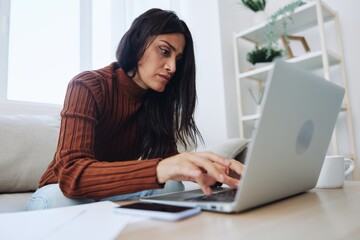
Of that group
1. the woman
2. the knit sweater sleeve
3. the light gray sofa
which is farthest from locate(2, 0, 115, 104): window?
the knit sweater sleeve

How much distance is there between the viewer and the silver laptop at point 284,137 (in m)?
0.37

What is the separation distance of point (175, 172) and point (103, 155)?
51cm

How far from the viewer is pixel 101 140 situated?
0.92 m

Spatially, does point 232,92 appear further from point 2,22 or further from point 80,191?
point 80,191

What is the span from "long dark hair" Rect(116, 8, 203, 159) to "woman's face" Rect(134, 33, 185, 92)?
17mm

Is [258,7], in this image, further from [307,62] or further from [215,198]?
[215,198]

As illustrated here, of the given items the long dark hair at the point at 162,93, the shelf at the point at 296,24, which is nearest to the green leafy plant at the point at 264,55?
the shelf at the point at 296,24

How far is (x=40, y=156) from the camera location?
117 centimetres

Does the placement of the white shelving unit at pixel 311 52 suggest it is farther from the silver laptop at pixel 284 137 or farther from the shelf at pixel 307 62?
the silver laptop at pixel 284 137

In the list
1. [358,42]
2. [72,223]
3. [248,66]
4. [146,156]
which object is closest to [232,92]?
[248,66]

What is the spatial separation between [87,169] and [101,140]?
364 mm

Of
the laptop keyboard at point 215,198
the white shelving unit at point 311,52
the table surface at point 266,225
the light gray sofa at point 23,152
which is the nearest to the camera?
the table surface at point 266,225

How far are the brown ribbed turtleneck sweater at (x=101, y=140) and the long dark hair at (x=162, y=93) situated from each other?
48 mm

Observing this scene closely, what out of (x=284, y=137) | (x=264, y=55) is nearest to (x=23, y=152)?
(x=284, y=137)
